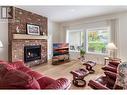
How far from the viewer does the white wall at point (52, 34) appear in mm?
6543

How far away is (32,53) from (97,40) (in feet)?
9.85

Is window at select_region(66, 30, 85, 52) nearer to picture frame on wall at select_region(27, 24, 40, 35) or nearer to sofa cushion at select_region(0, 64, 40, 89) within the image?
picture frame on wall at select_region(27, 24, 40, 35)

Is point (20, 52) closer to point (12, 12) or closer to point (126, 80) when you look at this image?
point (12, 12)

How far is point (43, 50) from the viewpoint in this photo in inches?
222

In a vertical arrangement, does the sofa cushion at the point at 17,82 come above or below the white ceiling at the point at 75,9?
below

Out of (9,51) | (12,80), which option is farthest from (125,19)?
(12,80)

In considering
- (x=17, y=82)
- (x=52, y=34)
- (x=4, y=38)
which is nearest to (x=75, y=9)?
(x=4, y=38)

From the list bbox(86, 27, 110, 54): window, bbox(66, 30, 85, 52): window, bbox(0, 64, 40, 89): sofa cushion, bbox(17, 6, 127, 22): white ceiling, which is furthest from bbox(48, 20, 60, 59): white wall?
bbox(0, 64, 40, 89): sofa cushion

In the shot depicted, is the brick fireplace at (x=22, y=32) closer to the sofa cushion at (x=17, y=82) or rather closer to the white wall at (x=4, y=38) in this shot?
the white wall at (x=4, y=38)

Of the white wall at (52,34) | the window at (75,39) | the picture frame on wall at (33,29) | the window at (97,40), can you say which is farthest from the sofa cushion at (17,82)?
the window at (75,39)

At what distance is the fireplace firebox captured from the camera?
4664mm

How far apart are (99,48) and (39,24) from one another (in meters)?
2.82

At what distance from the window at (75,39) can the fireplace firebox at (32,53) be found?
220 cm

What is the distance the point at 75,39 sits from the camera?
6.99 m
